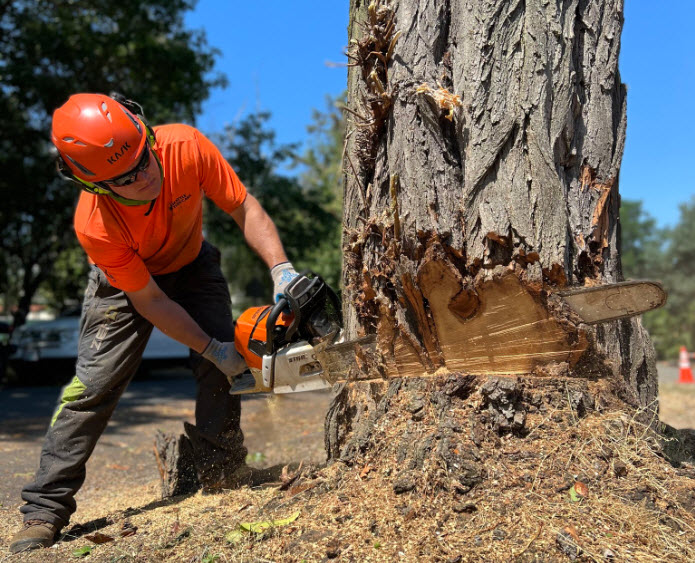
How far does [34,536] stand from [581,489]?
231cm

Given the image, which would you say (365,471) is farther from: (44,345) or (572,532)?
(44,345)

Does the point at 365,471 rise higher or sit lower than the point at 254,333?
lower

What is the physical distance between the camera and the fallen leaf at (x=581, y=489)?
202 centimetres

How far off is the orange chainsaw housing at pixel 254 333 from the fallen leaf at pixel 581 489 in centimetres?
129

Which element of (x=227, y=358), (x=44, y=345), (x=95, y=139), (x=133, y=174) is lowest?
(x=227, y=358)

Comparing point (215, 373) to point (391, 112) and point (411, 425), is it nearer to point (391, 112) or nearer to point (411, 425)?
point (411, 425)

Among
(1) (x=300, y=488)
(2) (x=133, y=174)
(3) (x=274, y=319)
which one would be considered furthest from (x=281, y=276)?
(1) (x=300, y=488)

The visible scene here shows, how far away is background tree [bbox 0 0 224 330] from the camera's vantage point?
10273mm

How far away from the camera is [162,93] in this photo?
11.0 meters

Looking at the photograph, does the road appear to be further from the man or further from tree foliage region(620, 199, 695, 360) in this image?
tree foliage region(620, 199, 695, 360)

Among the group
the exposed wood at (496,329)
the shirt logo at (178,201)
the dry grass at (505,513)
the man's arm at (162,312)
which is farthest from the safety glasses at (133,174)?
the dry grass at (505,513)

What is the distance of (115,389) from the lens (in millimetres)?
3084

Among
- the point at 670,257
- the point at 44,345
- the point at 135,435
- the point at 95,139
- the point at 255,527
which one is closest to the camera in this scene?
the point at 255,527

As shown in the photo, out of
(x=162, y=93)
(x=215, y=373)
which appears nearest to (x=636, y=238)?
(x=162, y=93)
